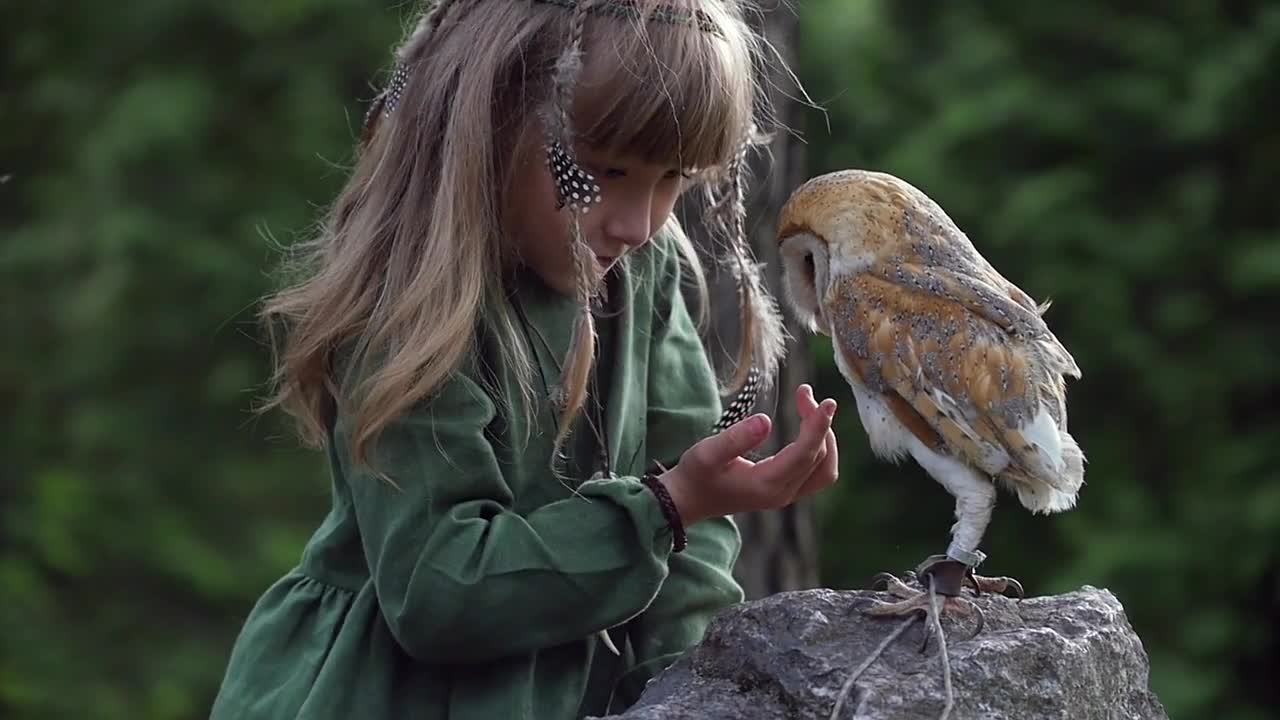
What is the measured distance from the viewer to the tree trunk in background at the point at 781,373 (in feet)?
11.1

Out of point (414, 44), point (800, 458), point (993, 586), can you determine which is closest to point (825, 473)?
point (800, 458)

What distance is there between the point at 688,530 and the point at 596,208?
0.60 meters

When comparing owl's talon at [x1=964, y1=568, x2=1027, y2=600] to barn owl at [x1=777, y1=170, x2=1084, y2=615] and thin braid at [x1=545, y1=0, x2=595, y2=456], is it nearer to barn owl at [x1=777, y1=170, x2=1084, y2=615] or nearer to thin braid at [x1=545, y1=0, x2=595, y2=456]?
barn owl at [x1=777, y1=170, x2=1084, y2=615]

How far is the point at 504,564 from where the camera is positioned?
1940 millimetres

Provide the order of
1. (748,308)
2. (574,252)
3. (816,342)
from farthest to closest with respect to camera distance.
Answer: (816,342) → (748,308) → (574,252)

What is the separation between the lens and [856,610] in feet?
6.41

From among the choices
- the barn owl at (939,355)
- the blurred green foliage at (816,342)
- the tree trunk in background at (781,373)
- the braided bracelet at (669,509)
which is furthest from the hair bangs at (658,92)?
the blurred green foliage at (816,342)

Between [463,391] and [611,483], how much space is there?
0.74ft

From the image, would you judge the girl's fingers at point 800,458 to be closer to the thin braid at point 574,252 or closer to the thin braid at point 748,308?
the thin braid at point 574,252

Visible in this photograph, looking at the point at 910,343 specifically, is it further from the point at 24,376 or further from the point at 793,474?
the point at 24,376

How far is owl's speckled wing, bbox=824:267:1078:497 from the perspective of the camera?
5.83ft

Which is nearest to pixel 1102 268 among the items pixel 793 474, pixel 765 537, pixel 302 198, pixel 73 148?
pixel 765 537

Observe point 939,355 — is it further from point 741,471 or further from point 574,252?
point 574,252

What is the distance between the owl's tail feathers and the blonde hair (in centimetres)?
61
